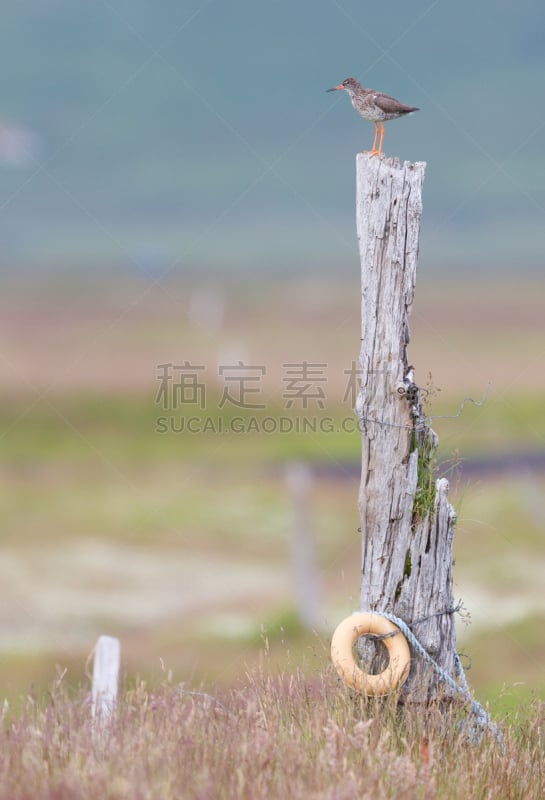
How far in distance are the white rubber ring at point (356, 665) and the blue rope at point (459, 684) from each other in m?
0.05

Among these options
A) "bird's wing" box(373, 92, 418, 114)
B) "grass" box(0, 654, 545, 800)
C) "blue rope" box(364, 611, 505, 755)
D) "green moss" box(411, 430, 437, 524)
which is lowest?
"grass" box(0, 654, 545, 800)

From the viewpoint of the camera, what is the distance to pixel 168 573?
2225 centimetres

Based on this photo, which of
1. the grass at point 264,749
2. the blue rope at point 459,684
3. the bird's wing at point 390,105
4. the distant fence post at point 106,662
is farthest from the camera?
the distant fence post at point 106,662

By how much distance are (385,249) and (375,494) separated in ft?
5.37

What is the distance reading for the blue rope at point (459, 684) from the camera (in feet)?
21.5

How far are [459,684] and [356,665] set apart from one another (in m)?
0.72

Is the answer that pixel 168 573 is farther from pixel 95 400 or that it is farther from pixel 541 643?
pixel 95 400

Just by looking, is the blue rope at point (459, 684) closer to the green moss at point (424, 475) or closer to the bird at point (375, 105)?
the green moss at point (424, 475)

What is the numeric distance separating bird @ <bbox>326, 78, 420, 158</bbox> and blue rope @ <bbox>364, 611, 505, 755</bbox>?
11.1ft

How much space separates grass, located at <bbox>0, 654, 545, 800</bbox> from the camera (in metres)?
4.96

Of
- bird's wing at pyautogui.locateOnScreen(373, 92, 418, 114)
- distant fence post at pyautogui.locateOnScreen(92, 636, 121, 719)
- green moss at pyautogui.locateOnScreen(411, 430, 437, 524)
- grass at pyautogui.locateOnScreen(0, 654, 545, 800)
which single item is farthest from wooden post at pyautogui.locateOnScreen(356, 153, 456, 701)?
distant fence post at pyautogui.locateOnScreen(92, 636, 121, 719)

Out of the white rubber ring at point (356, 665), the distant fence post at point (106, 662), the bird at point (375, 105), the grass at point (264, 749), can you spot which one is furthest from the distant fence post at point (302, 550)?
the white rubber ring at point (356, 665)

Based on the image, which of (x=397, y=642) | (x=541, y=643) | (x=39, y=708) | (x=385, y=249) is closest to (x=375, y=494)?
(x=397, y=642)

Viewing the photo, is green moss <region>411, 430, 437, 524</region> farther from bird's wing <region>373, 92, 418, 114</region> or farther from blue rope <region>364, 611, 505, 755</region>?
bird's wing <region>373, 92, 418, 114</region>
